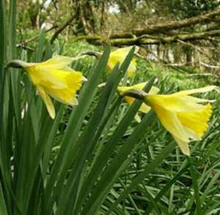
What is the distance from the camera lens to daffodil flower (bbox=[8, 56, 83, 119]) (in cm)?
66

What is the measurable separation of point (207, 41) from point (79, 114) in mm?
6599

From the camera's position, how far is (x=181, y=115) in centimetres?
68

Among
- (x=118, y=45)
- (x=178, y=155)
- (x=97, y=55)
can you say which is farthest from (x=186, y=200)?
(x=118, y=45)

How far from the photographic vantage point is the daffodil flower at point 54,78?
2.17ft

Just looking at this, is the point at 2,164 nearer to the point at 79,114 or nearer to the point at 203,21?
the point at 79,114

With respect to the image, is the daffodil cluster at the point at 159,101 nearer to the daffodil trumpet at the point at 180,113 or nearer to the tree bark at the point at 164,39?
the daffodil trumpet at the point at 180,113

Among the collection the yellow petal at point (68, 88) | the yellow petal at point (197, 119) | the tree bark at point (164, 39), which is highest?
the yellow petal at point (68, 88)

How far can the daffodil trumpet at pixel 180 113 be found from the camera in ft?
2.20

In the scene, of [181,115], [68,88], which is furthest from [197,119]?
[68,88]

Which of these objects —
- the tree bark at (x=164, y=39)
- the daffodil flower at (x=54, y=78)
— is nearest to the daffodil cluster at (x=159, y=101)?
the daffodil flower at (x=54, y=78)

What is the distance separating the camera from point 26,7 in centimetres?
711

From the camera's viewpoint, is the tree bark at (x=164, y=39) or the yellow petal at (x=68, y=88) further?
the tree bark at (x=164, y=39)

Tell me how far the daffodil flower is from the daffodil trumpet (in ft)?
0.25

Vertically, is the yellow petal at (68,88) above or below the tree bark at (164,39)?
above
